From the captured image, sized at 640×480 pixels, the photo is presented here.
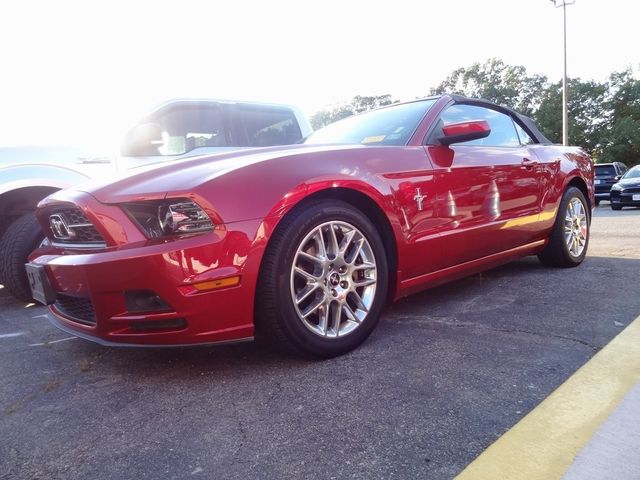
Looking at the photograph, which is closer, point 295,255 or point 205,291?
point 205,291

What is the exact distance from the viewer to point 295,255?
6.73 ft

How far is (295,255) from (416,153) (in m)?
1.02

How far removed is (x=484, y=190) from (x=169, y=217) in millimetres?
1974

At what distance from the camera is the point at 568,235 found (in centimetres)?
394

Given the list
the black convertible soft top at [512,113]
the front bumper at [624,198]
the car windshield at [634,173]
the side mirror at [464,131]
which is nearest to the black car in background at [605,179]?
the car windshield at [634,173]

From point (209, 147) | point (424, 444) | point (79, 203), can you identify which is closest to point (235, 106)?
point (209, 147)

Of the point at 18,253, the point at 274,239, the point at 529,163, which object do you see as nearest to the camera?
the point at 274,239

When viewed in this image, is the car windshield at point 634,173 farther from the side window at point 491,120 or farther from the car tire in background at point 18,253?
the car tire in background at point 18,253

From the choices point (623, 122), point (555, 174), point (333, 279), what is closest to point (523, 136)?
point (555, 174)

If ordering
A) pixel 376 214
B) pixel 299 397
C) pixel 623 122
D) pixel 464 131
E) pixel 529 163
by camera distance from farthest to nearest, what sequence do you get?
pixel 623 122 < pixel 529 163 < pixel 464 131 < pixel 376 214 < pixel 299 397

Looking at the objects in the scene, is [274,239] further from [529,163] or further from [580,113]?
[580,113]

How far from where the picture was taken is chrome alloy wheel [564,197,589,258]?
3.94 m

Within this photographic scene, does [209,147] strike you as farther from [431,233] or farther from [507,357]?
[507,357]

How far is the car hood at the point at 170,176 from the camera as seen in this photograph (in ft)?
6.26
